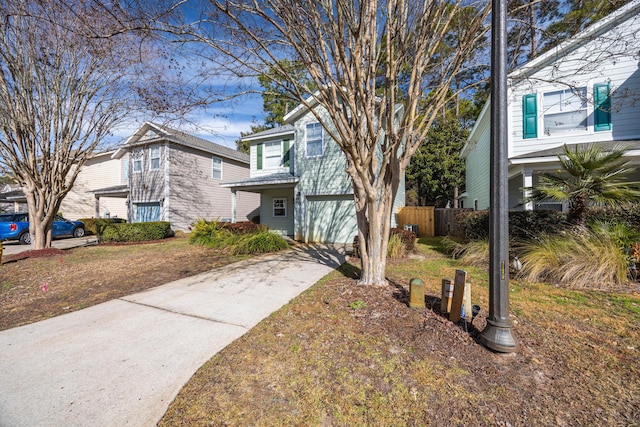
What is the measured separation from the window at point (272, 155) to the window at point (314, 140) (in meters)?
2.29

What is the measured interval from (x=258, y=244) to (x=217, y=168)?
10.5 meters

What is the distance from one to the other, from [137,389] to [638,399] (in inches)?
→ 171

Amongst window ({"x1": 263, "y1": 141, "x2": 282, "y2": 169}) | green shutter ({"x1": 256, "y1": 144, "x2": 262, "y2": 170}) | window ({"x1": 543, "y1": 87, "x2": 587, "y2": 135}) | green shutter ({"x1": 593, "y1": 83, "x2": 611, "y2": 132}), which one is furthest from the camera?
green shutter ({"x1": 256, "y1": 144, "x2": 262, "y2": 170})

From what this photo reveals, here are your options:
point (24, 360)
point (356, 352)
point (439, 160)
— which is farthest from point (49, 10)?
point (439, 160)

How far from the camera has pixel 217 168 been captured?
700 inches

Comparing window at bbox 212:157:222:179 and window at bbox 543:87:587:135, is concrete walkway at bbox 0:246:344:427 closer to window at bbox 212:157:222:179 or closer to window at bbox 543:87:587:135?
window at bbox 543:87:587:135

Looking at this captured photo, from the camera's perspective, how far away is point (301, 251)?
9.66 metres

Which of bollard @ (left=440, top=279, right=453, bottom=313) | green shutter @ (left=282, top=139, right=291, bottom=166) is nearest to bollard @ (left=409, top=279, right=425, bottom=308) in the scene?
bollard @ (left=440, top=279, right=453, bottom=313)

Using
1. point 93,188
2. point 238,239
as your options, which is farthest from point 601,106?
point 93,188

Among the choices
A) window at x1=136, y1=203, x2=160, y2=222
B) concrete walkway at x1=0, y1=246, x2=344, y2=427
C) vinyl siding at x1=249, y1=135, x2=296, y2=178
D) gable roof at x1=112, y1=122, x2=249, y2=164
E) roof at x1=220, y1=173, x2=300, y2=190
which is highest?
gable roof at x1=112, y1=122, x2=249, y2=164

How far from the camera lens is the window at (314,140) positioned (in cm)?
1173

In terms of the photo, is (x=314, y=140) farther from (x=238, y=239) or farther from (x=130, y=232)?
(x=130, y=232)

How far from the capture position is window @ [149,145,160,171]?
51.4ft

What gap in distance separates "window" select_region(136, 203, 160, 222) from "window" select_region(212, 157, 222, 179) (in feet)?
13.0
